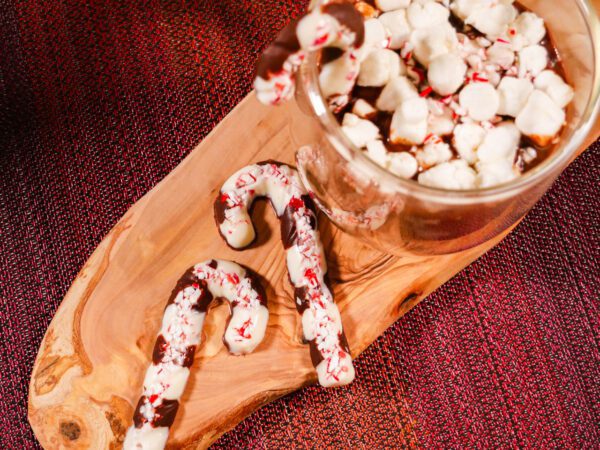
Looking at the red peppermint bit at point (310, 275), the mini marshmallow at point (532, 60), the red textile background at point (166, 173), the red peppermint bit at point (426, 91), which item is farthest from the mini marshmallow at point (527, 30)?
the red textile background at point (166, 173)

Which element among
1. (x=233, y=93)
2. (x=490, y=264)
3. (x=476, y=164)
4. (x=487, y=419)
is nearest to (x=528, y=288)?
(x=490, y=264)

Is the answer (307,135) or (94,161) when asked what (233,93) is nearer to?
(94,161)

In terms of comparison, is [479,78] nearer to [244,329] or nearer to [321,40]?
[321,40]

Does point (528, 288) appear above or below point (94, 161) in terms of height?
below

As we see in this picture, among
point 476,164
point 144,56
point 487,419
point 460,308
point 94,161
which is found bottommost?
point 487,419

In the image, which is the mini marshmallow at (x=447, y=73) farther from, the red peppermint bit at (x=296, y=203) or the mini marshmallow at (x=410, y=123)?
the red peppermint bit at (x=296, y=203)
